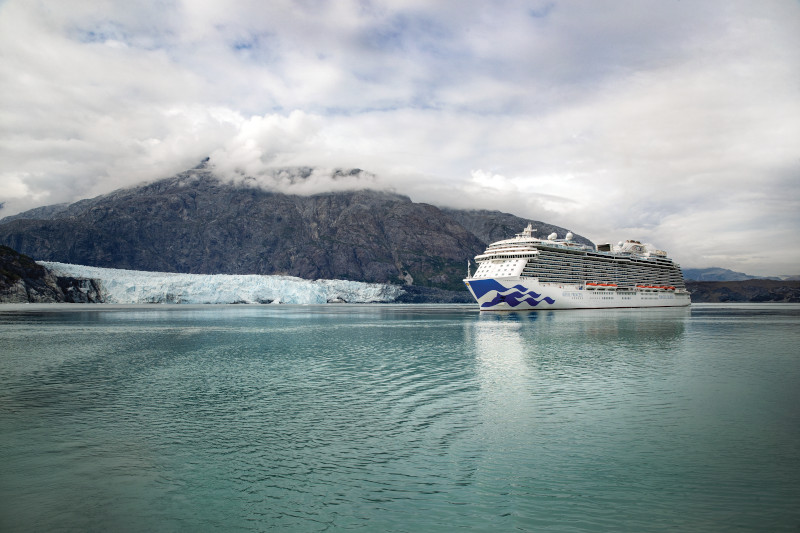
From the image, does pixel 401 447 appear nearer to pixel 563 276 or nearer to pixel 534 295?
pixel 534 295

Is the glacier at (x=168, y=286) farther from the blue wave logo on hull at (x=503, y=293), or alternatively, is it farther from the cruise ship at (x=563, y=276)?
the blue wave logo on hull at (x=503, y=293)

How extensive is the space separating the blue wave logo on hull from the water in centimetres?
6429

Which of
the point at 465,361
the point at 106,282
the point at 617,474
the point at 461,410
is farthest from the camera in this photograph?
the point at 106,282

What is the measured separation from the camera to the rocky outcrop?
12631 centimetres

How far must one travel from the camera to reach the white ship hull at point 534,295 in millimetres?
91125

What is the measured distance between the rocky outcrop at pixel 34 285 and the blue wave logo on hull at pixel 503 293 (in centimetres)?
11532

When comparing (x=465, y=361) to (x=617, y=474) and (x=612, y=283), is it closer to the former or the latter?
(x=617, y=474)

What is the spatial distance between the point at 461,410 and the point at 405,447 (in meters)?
4.30

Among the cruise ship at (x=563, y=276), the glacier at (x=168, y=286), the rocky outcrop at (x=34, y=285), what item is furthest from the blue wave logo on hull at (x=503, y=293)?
the rocky outcrop at (x=34, y=285)

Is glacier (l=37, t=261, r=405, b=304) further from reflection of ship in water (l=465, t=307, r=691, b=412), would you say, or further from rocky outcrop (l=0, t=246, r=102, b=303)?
reflection of ship in water (l=465, t=307, r=691, b=412)

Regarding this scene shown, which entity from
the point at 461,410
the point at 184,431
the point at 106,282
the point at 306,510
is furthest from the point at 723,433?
the point at 106,282

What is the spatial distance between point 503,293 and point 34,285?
408 ft

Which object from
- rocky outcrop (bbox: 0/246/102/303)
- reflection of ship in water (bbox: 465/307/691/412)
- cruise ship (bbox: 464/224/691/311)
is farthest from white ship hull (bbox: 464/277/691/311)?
rocky outcrop (bbox: 0/246/102/303)

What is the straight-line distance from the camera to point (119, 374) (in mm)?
23406
